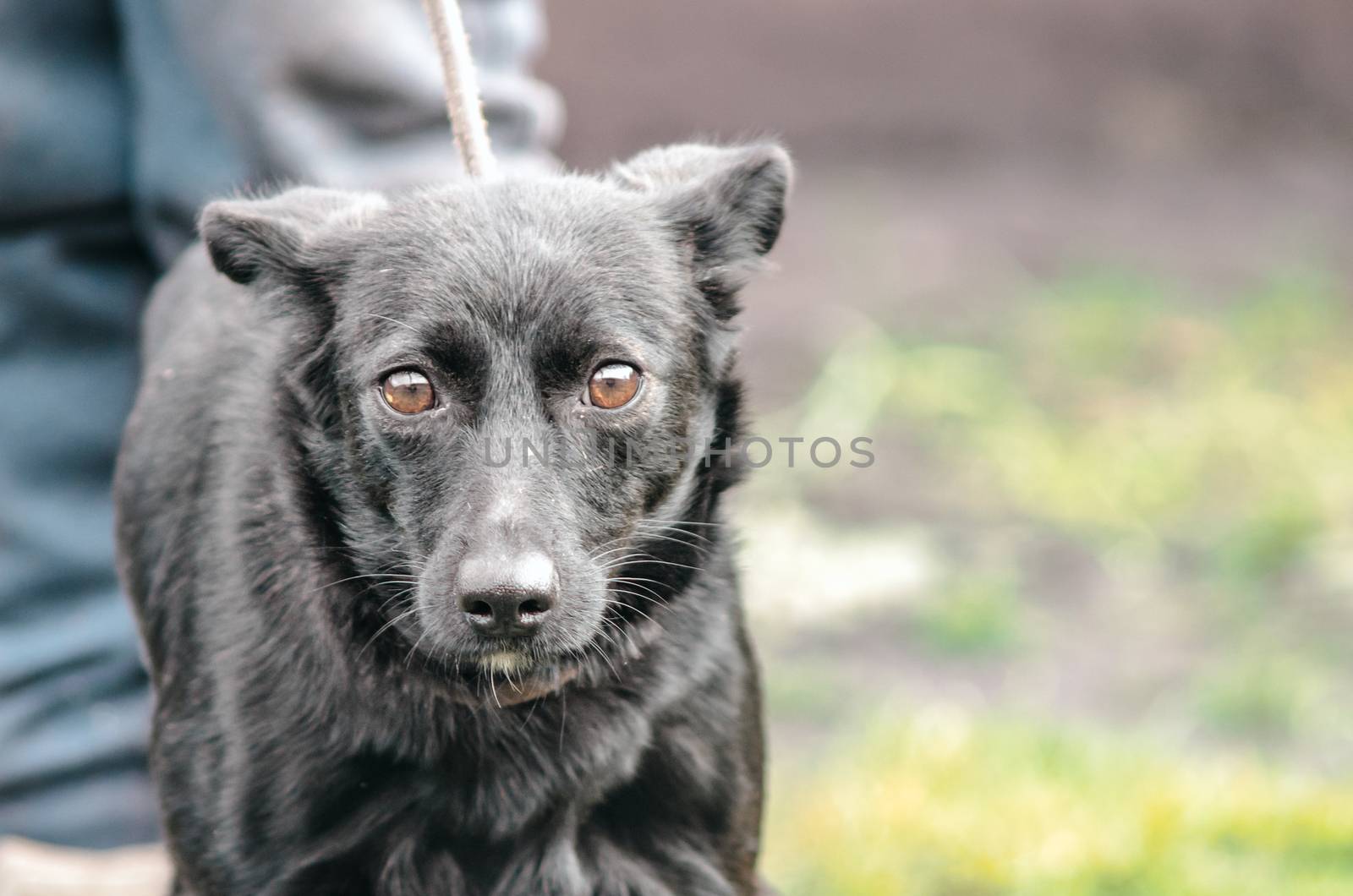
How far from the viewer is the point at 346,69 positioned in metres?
2.93

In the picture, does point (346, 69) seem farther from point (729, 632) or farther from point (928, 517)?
point (928, 517)

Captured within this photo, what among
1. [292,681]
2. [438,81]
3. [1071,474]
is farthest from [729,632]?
[1071,474]

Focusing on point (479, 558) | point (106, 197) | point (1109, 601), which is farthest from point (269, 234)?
point (1109, 601)

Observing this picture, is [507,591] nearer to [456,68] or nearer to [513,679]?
[513,679]

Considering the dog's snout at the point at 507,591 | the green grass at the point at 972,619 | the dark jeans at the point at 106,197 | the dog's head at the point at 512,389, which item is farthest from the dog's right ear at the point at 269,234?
the green grass at the point at 972,619

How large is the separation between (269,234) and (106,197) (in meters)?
1.12

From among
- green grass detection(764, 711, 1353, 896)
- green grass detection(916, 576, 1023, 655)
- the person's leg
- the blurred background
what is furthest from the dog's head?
green grass detection(916, 576, 1023, 655)

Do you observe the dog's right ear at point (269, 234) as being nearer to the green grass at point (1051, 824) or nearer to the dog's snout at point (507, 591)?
the dog's snout at point (507, 591)

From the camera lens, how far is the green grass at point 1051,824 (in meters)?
3.32

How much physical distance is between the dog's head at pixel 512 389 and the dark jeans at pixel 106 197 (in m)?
0.64

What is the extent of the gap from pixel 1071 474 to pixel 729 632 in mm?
3121

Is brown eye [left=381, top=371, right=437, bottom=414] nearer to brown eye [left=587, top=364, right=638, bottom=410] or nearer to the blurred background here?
brown eye [left=587, top=364, right=638, bottom=410]

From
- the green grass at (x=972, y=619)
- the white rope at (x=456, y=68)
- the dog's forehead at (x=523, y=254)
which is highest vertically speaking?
the white rope at (x=456, y=68)

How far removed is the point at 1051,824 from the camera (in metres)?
3.46
